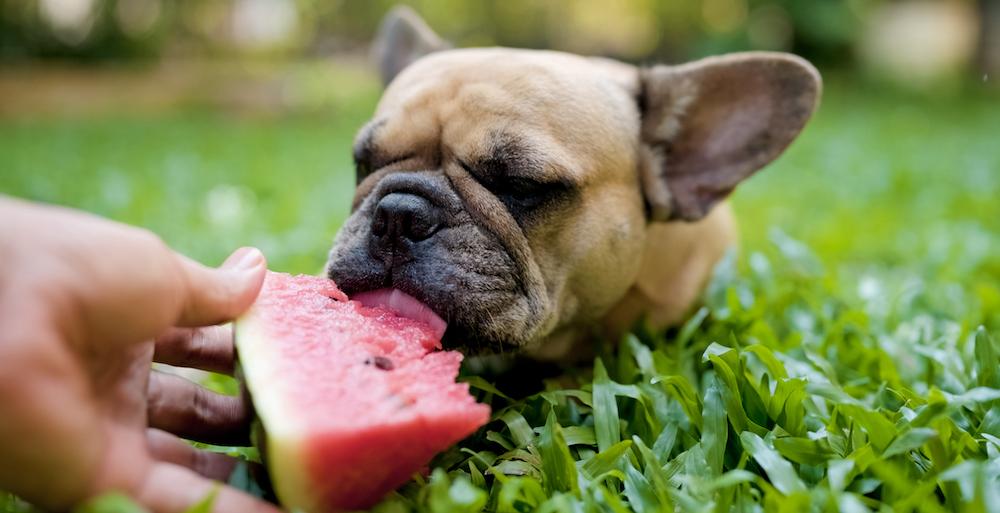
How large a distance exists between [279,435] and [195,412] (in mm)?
382

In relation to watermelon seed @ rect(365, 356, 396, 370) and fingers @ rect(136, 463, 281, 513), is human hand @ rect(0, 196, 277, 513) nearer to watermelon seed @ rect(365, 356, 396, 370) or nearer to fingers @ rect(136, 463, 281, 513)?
fingers @ rect(136, 463, 281, 513)

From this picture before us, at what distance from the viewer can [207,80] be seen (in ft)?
35.7

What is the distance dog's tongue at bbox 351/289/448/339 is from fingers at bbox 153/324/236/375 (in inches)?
13.0

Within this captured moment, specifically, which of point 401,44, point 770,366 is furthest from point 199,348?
point 401,44

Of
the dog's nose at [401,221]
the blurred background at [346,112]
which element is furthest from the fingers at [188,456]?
the blurred background at [346,112]

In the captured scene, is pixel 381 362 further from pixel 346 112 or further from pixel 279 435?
pixel 346 112

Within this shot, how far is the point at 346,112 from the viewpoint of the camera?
36.0ft

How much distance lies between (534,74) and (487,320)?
76cm

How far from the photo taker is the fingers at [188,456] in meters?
1.28

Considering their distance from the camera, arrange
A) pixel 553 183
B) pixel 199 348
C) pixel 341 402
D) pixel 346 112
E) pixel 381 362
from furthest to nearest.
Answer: pixel 346 112 → pixel 553 183 → pixel 199 348 → pixel 381 362 → pixel 341 402

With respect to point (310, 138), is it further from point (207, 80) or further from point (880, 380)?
point (880, 380)

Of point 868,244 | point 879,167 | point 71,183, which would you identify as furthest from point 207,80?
point 868,244

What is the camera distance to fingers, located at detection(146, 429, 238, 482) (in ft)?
4.20

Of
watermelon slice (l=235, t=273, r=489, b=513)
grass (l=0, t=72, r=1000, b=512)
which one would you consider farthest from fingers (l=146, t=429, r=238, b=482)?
grass (l=0, t=72, r=1000, b=512)
